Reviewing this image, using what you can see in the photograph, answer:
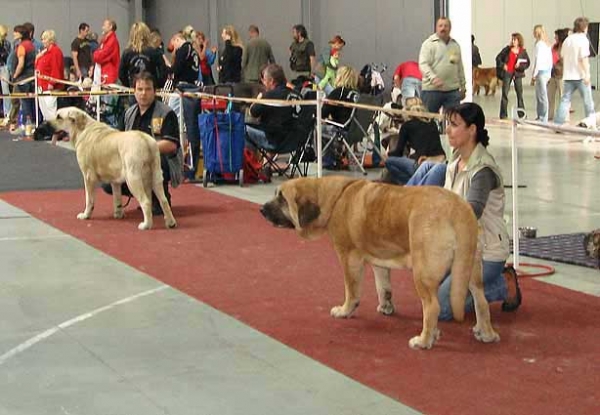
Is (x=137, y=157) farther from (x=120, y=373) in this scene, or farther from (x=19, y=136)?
(x=19, y=136)

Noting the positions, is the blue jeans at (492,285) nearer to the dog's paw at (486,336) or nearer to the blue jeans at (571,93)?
the dog's paw at (486,336)

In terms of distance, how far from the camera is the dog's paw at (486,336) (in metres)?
5.00

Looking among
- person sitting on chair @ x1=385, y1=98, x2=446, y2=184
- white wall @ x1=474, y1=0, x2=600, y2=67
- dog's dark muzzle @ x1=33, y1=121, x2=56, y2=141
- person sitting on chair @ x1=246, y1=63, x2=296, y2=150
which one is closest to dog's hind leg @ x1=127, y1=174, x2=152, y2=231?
dog's dark muzzle @ x1=33, y1=121, x2=56, y2=141

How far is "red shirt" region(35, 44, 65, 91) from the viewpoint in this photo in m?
17.3

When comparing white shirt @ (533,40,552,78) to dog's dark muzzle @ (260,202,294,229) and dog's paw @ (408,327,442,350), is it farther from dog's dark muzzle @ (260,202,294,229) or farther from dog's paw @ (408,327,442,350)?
dog's paw @ (408,327,442,350)

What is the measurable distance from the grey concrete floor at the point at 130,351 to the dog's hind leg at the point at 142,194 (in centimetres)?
66

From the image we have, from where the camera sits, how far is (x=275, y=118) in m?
11.3

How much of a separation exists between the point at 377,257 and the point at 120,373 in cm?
137

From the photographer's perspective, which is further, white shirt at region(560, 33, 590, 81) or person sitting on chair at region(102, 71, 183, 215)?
white shirt at region(560, 33, 590, 81)

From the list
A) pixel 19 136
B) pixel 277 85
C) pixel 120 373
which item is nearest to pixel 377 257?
pixel 120 373

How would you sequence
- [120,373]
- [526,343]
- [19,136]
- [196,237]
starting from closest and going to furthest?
1. [120,373]
2. [526,343]
3. [196,237]
4. [19,136]

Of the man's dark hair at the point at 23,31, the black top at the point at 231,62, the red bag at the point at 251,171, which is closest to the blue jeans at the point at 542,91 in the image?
the black top at the point at 231,62

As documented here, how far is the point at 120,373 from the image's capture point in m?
4.68

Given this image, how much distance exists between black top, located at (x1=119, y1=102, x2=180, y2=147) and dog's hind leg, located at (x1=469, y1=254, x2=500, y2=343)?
455cm
